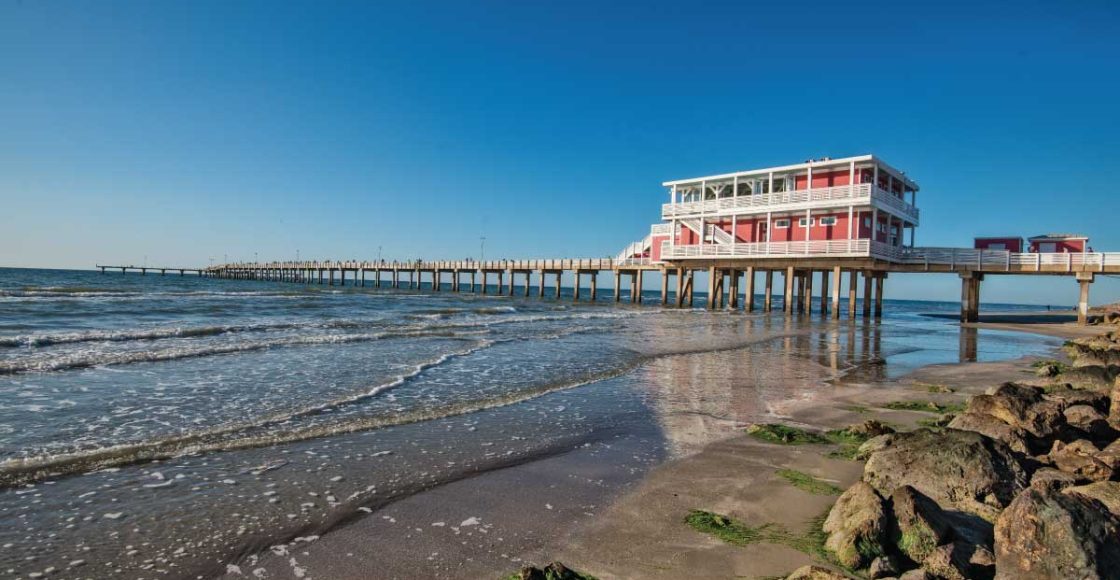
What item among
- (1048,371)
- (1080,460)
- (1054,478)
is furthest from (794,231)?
(1054,478)

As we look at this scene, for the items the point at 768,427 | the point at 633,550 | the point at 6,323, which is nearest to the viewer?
the point at 633,550

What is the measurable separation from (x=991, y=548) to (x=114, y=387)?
36.8ft

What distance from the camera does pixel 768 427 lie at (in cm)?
732

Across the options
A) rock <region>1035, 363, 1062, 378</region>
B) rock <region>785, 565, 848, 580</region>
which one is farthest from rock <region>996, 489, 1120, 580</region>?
rock <region>1035, 363, 1062, 378</region>

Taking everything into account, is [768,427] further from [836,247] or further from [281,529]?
[836,247]

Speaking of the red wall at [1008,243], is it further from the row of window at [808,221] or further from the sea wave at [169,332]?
the sea wave at [169,332]

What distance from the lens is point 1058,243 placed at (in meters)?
31.0

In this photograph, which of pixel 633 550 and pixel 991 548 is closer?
pixel 991 548

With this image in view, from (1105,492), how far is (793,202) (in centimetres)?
3041

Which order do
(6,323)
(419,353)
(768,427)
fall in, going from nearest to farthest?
(768,427)
(419,353)
(6,323)

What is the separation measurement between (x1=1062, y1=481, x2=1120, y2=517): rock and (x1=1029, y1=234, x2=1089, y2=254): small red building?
34.4 meters

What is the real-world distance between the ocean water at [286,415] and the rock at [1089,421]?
3472 millimetres

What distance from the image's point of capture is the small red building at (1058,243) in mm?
30594

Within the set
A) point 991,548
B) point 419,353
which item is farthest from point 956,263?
point 991,548
